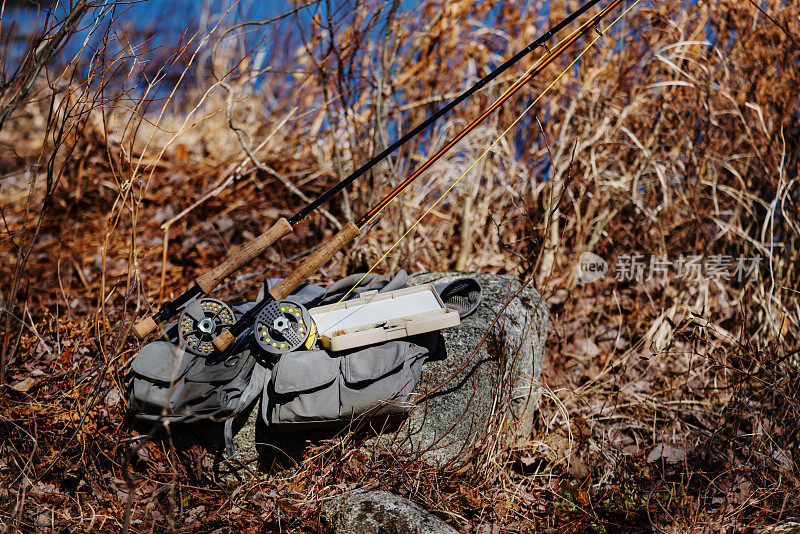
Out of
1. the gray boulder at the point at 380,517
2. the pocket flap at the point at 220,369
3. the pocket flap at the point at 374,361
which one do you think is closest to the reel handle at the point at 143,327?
the pocket flap at the point at 220,369

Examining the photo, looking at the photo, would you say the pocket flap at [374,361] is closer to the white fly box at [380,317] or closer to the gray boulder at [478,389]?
the white fly box at [380,317]

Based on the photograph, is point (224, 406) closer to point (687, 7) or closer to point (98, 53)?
point (98, 53)

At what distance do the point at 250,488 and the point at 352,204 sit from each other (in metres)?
2.30

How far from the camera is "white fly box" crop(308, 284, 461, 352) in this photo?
2.56 meters

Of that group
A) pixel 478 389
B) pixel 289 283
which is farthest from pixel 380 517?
pixel 289 283

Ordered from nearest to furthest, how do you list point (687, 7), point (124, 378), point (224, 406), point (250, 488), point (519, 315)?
point (224, 406) → point (250, 488) → point (124, 378) → point (519, 315) → point (687, 7)

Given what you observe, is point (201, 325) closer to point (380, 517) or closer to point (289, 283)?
point (289, 283)

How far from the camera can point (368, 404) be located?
2.51 m

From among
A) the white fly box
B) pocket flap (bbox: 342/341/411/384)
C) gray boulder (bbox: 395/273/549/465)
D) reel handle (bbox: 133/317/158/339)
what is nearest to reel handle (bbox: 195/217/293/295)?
reel handle (bbox: 133/317/158/339)

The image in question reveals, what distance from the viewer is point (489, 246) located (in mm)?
4465

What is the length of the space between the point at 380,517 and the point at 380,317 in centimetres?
83

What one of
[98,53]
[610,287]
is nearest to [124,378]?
[98,53]

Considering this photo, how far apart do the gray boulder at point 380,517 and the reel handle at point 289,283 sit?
0.80 metres

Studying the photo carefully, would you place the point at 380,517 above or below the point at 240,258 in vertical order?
below
